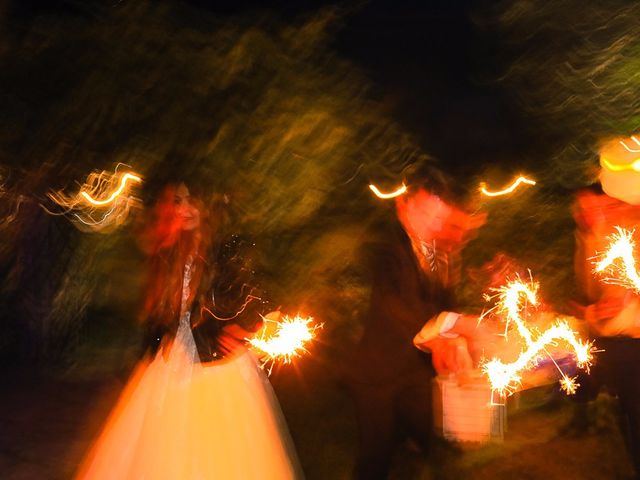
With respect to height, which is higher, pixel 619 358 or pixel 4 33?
pixel 4 33

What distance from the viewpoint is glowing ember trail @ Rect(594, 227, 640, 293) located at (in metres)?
4.23

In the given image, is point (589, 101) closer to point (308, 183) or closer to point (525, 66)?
point (525, 66)

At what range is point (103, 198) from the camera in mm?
8359

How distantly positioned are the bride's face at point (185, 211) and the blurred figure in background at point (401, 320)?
1097 mm

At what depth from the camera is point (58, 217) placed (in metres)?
11.3

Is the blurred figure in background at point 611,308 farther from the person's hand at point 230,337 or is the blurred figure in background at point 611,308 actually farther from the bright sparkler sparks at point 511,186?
the bright sparkler sparks at point 511,186

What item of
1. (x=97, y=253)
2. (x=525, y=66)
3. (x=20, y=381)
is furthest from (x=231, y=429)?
(x=97, y=253)

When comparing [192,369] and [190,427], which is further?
[192,369]

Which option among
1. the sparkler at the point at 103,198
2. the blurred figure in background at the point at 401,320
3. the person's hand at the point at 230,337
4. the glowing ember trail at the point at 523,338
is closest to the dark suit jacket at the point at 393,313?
the blurred figure in background at the point at 401,320

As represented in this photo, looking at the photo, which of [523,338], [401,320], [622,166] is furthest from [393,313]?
[622,166]

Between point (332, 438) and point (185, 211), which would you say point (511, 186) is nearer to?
point (332, 438)

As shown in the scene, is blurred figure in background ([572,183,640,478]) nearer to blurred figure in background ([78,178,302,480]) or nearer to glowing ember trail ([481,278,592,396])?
glowing ember trail ([481,278,592,396])

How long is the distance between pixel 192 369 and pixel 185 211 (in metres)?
0.96

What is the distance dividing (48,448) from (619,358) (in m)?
4.93
